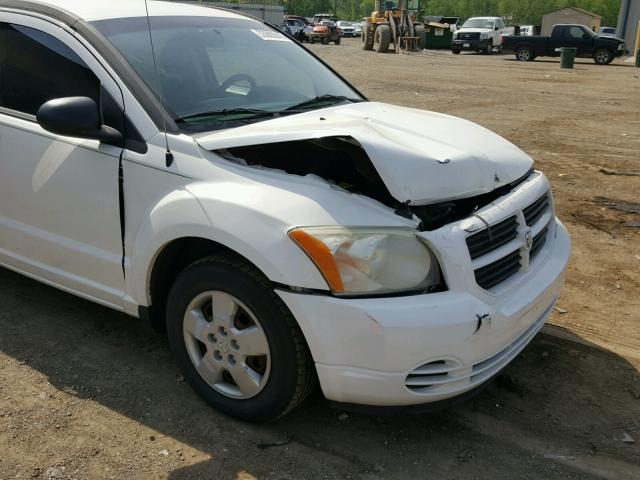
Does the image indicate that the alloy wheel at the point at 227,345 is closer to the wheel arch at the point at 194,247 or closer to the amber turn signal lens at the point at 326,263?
the wheel arch at the point at 194,247

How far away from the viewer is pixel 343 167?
2955 mm

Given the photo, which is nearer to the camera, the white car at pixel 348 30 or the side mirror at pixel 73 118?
the side mirror at pixel 73 118

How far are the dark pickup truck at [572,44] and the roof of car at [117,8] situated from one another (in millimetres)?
30610

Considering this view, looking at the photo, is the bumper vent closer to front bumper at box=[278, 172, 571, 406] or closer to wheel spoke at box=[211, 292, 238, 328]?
front bumper at box=[278, 172, 571, 406]

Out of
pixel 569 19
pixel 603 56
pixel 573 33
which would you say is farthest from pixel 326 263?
pixel 569 19

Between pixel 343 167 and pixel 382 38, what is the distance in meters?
32.9

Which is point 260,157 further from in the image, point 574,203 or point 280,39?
Answer: point 574,203

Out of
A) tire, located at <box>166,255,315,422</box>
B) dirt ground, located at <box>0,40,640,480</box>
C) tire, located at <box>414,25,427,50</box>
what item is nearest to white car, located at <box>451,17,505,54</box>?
tire, located at <box>414,25,427,50</box>

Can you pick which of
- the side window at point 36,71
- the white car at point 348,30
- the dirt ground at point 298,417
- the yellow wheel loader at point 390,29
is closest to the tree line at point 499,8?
the white car at point 348,30

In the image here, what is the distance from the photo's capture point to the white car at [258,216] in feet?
8.13

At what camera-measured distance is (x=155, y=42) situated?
3.36 meters

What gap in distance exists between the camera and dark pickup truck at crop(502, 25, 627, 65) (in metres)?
30.1

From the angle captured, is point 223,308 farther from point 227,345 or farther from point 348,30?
point 348,30

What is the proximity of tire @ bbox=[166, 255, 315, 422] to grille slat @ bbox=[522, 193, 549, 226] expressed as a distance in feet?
4.11
